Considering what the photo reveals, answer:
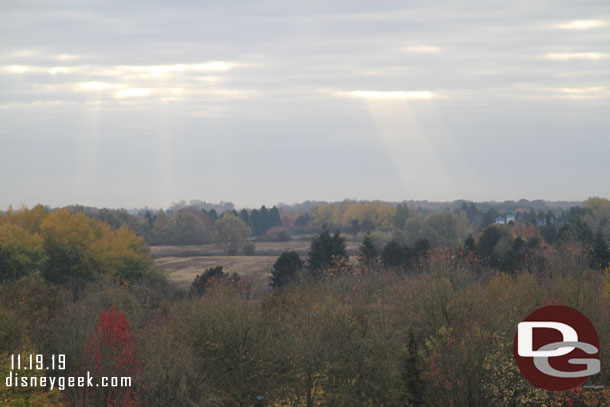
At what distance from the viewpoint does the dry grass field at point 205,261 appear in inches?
4360

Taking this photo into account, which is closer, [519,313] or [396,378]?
[396,378]

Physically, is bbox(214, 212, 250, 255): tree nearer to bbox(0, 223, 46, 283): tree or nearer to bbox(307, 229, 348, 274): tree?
bbox(307, 229, 348, 274): tree

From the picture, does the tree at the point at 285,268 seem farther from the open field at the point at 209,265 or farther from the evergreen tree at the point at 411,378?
the evergreen tree at the point at 411,378

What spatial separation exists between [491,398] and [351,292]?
638 inches

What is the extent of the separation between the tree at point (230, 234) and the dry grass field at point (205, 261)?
107 inches

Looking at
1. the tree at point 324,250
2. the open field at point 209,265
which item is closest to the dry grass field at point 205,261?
the open field at point 209,265

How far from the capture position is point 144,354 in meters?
34.8

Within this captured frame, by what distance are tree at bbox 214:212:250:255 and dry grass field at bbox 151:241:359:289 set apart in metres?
2.71

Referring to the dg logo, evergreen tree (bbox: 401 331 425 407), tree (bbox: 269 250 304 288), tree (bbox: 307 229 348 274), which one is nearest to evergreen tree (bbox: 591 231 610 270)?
tree (bbox: 307 229 348 274)

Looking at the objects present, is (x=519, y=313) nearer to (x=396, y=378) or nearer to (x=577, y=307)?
(x=577, y=307)

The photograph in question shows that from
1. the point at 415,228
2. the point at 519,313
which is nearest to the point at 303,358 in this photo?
the point at 519,313

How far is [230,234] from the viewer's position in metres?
174

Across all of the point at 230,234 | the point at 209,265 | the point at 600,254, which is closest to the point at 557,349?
the point at 600,254

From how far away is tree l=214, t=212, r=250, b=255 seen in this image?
166250 mm
